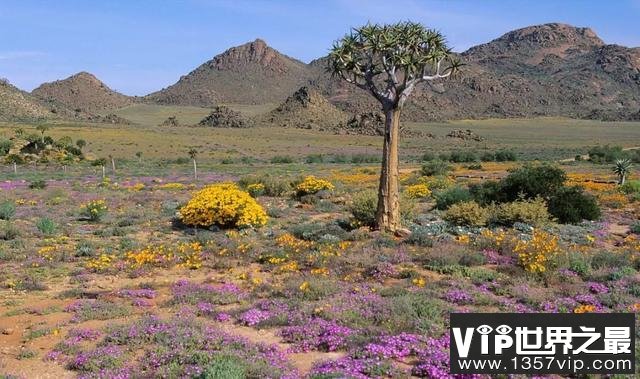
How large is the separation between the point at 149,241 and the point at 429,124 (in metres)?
148

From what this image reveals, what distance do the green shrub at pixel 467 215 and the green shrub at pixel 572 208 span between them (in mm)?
2555

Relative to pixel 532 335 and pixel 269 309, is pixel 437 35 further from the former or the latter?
pixel 532 335

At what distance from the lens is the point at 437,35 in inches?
574

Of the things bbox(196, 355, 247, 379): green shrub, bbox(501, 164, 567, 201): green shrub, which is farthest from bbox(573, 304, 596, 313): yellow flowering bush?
bbox(501, 164, 567, 201): green shrub

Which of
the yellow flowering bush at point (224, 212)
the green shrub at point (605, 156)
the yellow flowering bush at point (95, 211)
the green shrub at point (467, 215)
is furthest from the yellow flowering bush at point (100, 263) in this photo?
the green shrub at point (605, 156)

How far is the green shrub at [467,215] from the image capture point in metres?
17.0

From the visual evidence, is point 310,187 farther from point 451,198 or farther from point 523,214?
point 523,214

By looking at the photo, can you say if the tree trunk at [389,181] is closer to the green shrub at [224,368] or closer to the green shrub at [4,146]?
the green shrub at [224,368]

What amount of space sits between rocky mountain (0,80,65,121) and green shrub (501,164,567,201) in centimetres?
10892

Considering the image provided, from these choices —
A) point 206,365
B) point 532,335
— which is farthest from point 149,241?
point 532,335

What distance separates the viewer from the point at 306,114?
13938 cm

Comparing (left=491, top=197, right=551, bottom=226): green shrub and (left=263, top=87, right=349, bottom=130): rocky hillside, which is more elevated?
(left=263, top=87, right=349, bottom=130): rocky hillside

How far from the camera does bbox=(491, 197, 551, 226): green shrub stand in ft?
55.3

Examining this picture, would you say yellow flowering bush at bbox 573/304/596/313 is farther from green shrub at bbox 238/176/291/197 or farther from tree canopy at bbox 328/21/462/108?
green shrub at bbox 238/176/291/197
